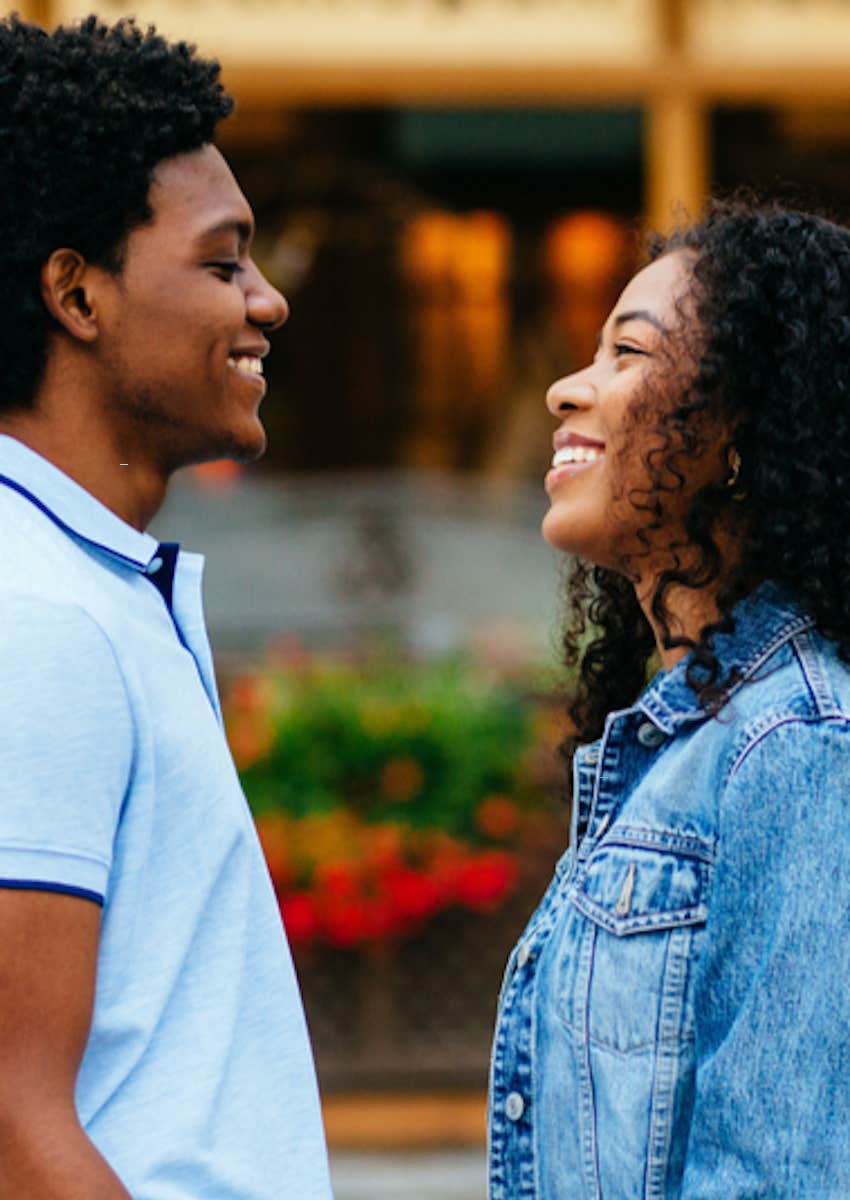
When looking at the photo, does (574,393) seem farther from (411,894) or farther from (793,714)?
(411,894)

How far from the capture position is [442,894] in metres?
5.73

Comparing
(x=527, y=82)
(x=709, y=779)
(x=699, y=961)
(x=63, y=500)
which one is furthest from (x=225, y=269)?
(x=527, y=82)

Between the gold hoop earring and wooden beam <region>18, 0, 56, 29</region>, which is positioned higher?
wooden beam <region>18, 0, 56, 29</region>

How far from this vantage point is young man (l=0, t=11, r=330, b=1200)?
5.02ft

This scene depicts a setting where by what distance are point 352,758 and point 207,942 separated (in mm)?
4254

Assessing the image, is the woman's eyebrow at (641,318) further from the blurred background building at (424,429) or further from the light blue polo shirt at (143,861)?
the light blue polo shirt at (143,861)

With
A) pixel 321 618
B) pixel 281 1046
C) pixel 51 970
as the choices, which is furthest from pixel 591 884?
pixel 321 618

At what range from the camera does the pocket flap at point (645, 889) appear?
1.79m

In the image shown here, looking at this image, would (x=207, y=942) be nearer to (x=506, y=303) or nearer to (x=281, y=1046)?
(x=281, y=1046)

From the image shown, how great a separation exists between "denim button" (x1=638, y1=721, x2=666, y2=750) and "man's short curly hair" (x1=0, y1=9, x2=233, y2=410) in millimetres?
714

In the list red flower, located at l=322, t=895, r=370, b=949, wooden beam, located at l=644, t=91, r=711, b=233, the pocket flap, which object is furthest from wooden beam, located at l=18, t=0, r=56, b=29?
the pocket flap

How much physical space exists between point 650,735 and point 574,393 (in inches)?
14.7

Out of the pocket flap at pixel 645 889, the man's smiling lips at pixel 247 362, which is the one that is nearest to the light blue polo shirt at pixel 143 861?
the man's smiling lips at pixel 247 362

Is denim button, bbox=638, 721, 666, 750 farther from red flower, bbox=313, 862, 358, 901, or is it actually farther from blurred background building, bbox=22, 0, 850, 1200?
red flower, bbox=313, 862, 358, 901
